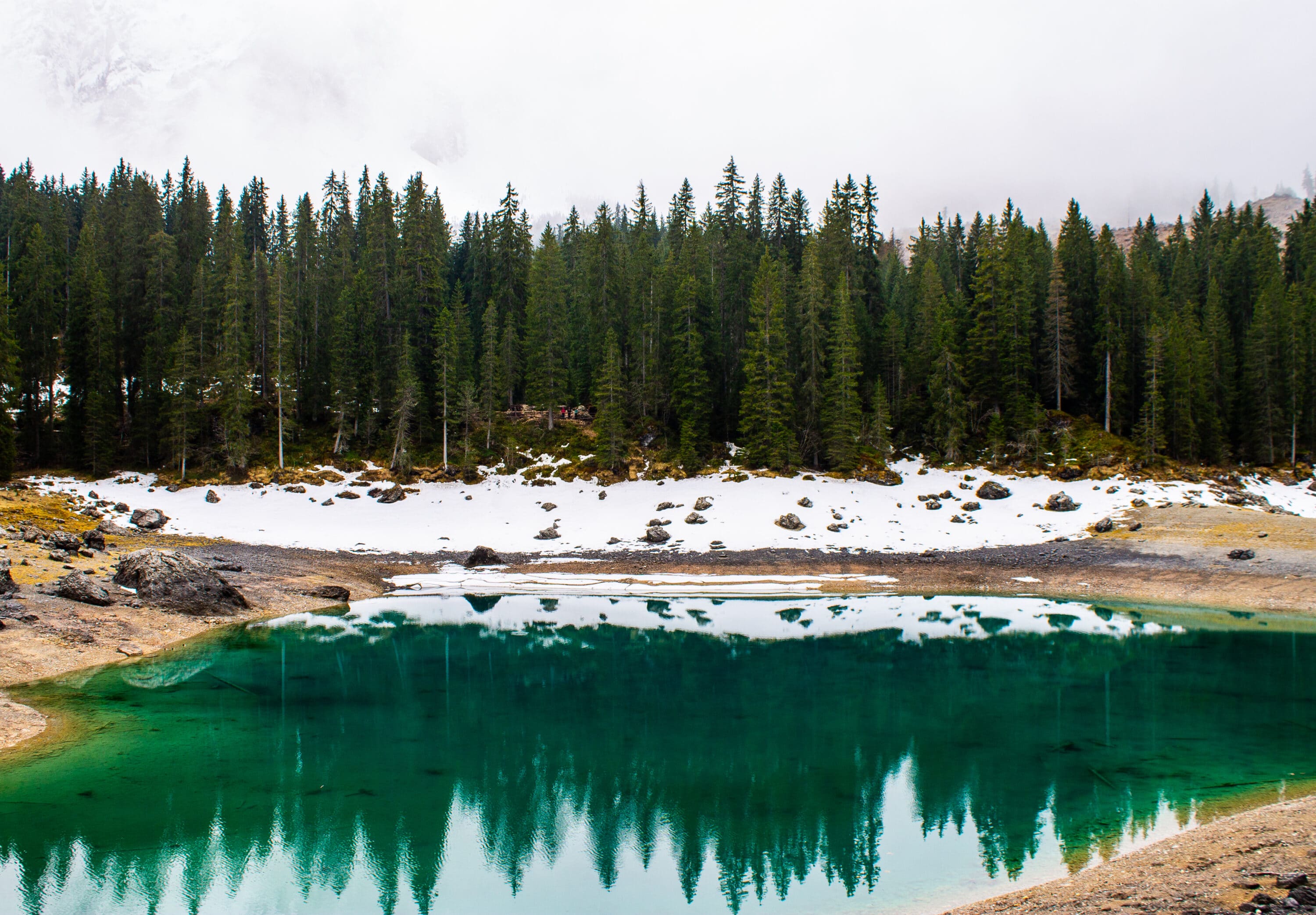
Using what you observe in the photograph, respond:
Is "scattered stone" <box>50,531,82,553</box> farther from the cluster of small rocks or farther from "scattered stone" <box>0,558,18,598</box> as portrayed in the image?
the cluster of small rocks

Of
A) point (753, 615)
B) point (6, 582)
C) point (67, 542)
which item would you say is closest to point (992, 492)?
point (753, 615)

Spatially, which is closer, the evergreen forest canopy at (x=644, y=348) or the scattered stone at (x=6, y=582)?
the scattered stone at (x=6, y=582)

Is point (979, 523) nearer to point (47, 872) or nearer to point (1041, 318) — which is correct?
point (1041, 318)

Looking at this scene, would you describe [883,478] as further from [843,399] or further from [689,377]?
[689,377]

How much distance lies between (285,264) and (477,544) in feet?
146

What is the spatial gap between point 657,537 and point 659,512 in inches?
183

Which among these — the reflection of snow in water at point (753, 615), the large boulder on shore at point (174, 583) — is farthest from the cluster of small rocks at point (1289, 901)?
the large boulder on shore at point (174, 583)

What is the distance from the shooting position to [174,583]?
→ 27.2m

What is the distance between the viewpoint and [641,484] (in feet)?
180

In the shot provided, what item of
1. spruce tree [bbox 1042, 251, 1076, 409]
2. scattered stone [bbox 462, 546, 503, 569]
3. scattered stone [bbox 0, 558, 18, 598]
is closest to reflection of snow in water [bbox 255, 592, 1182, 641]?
scattered stone [bbox 462, 546, 503, 569]

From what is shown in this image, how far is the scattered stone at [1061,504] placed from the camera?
45969 mm

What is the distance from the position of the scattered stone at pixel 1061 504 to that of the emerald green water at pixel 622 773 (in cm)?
2147

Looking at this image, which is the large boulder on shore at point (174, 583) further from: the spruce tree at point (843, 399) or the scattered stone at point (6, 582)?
the spruce tree at point (843, 399)

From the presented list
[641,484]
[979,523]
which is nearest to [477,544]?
[641,484]
